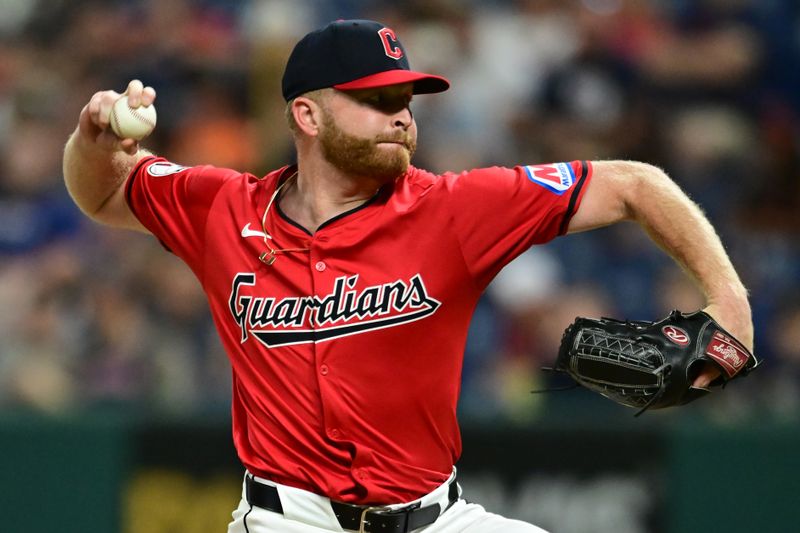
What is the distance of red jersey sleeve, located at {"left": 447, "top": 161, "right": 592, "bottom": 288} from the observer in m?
3.79

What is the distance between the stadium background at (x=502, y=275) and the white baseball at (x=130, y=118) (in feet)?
9.16

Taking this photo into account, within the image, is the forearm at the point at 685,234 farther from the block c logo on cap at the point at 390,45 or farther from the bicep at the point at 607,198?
the block c logo on cap at the point at 390,45

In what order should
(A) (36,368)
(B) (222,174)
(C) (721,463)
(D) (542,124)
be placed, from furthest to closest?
(D) (542,124) < (A) (36,368) < (C) (721,463) < (B) (222,174)

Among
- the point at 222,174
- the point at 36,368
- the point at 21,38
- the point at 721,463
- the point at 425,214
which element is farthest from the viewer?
the point at 21,38

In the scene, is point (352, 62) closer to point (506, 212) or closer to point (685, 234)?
point (506, 212)

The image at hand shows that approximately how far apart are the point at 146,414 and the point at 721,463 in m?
2.94

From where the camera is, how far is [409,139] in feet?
12.8

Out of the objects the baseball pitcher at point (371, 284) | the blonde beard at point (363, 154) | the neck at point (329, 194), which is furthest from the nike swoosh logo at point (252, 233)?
the blonde beard at point (363, 154)

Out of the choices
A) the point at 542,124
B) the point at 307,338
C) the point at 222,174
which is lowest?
the point at 542,124

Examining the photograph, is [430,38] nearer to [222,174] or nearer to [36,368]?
[36,368]

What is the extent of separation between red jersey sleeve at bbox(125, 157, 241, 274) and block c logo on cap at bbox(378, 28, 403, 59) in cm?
69

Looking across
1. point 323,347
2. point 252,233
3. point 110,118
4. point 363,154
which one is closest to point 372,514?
point 323,347

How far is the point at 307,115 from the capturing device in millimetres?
4027

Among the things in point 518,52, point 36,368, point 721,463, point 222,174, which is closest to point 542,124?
point 518,52
